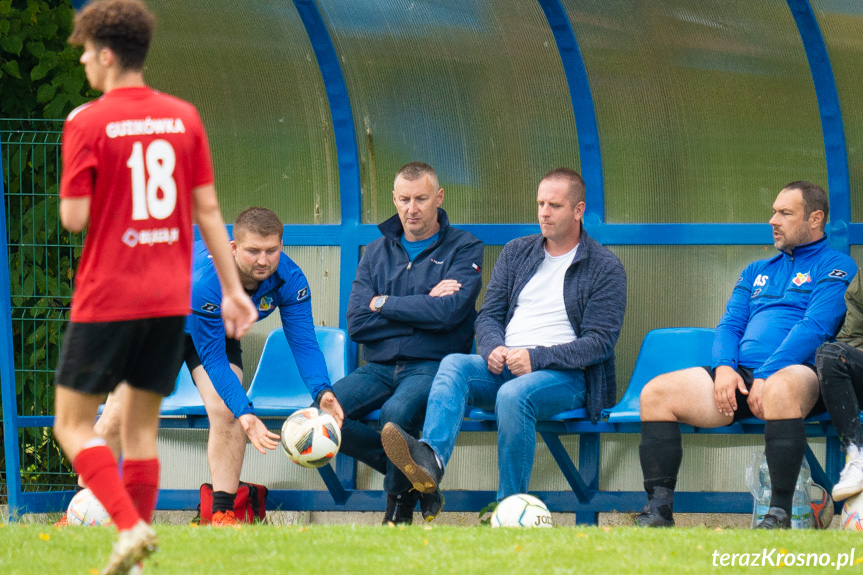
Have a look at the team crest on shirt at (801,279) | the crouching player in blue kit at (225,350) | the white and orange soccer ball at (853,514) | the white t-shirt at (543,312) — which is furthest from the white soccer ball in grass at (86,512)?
the team crest on shirt at (801,279)

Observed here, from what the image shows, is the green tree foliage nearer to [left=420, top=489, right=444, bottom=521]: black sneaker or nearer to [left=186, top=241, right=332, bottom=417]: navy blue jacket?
[left=186, top=241, right=332, bottom=417]: navy blue jacket

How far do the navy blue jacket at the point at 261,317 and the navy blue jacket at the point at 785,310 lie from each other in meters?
1.92

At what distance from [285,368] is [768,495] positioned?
262cm

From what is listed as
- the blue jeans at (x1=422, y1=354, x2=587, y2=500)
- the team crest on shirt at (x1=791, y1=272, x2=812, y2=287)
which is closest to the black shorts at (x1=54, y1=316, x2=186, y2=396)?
the blue jeans at (x1=422, y1=354, x2=587, y2=500)

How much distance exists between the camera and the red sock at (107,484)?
3109 mm

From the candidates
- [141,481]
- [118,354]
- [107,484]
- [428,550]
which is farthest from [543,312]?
[107,484]

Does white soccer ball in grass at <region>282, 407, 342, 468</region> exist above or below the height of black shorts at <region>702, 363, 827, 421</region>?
below

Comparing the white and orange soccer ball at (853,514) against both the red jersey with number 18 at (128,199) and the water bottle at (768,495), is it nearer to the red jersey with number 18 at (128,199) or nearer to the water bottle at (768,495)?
the water bottle at (768,495)

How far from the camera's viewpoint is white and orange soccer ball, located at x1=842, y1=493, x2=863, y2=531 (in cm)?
456

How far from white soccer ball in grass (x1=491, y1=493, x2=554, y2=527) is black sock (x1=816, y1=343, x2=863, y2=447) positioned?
131 centimetres

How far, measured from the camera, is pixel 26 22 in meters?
6.38

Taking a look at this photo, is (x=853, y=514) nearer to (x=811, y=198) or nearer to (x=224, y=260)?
(x=811, y=198)

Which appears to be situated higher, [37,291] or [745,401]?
[37,291]

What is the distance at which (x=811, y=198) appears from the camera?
5.29 meters
